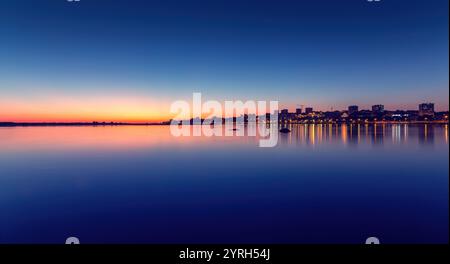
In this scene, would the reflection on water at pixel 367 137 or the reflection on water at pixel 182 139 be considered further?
the reflection on water at pixel 367 137

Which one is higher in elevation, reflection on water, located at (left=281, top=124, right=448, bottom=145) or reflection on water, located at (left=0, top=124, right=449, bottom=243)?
reflection on water, located at (left=281, top=124, right=448, bottom=145)

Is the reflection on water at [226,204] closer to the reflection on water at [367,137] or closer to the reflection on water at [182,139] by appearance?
the reflection on water at [182,139]

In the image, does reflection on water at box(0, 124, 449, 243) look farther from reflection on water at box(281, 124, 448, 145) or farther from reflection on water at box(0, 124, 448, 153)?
reflection on water at box(281, 124, 448, 145)

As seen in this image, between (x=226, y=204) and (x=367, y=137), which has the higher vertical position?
(x=367, y=137)

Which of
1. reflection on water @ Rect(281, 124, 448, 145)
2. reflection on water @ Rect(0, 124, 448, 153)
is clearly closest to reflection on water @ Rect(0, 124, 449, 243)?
reflection on water @ Rect(0, 124, 448, 153)

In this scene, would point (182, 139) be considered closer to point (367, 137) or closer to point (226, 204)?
point (367, 137)

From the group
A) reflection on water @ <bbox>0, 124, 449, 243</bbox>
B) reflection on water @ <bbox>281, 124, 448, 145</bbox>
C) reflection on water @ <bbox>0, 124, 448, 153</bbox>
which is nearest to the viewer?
reflection on water @ <bbox>0, 124, 449, 243</bbox>

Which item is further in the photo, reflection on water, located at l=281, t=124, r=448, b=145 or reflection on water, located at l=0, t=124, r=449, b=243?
reflection on water, located at l=281, t=124, r=448, b=145

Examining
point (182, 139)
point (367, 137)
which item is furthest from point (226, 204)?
point (367, 137)

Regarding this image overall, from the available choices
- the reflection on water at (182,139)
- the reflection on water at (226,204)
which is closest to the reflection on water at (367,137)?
the reflection on water at (182,139)
